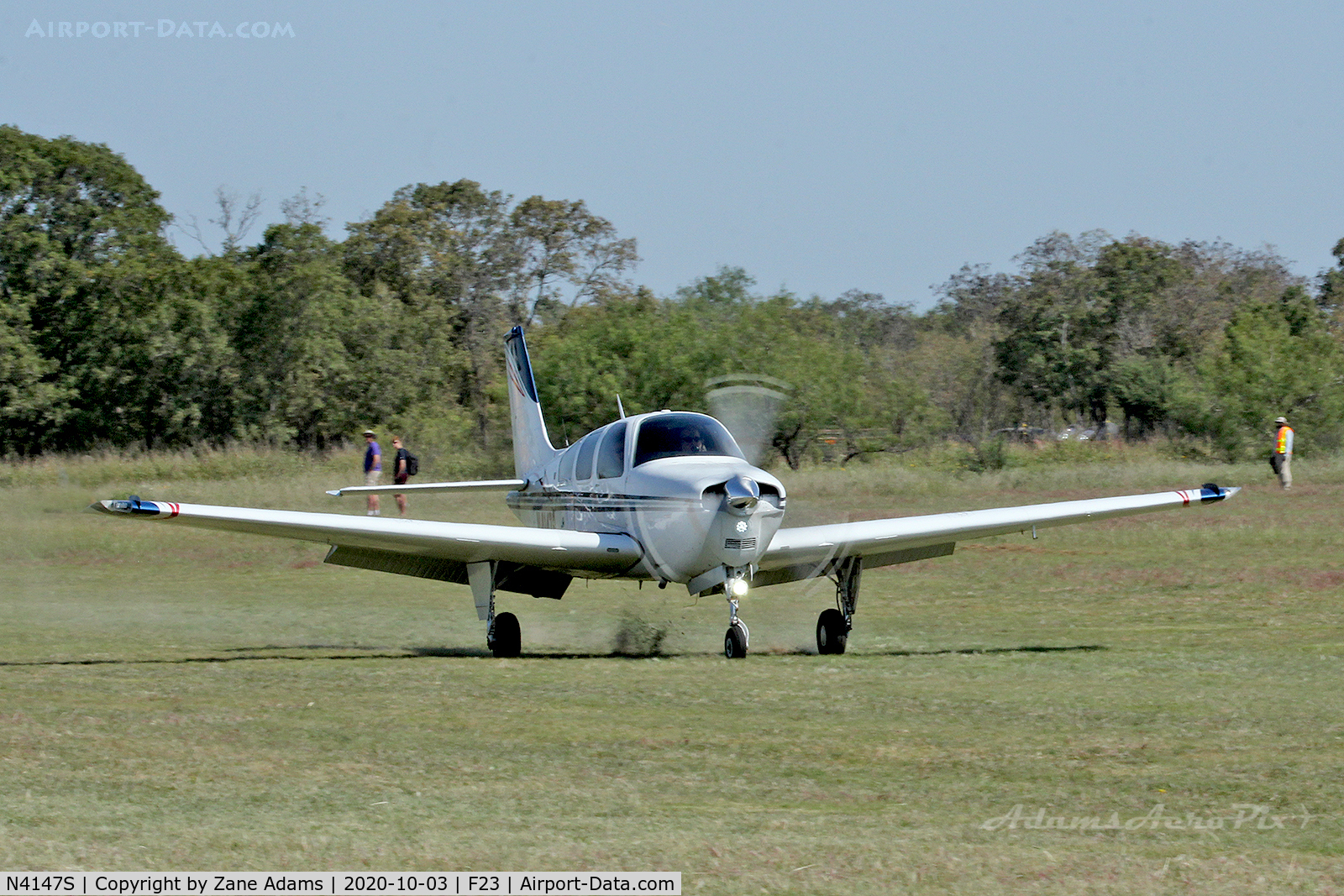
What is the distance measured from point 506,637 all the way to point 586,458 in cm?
183

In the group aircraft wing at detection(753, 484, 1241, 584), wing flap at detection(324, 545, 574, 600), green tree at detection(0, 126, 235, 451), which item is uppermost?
green tree at detection(0, 126, 235, 451)

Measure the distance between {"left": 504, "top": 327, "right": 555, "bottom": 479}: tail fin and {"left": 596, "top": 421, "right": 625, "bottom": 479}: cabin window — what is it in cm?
328

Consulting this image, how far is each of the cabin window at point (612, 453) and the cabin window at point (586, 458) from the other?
165mm

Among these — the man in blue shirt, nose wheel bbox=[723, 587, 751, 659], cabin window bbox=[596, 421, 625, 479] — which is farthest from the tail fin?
the man in blue shirt

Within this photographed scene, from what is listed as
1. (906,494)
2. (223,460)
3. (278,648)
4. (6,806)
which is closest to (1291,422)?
(906,494)

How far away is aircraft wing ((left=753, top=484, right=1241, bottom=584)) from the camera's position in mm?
13086

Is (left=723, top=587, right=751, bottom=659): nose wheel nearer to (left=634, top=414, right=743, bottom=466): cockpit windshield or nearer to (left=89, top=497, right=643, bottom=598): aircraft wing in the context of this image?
(left=89, top=497, right=643, bottom=598): aircraft wing

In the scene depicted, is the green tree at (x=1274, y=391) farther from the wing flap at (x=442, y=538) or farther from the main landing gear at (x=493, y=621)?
the main landing gear at (x=493, y=621)

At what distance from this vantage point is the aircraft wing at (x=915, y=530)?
13.1 metres

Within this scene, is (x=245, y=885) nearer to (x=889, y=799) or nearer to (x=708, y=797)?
(x=708, y=797)

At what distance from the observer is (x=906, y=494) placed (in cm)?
3312

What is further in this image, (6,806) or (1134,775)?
(1134,775)

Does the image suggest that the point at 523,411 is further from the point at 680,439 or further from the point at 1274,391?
the point at 1274,391

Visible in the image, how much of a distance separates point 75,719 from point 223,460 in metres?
29.5
